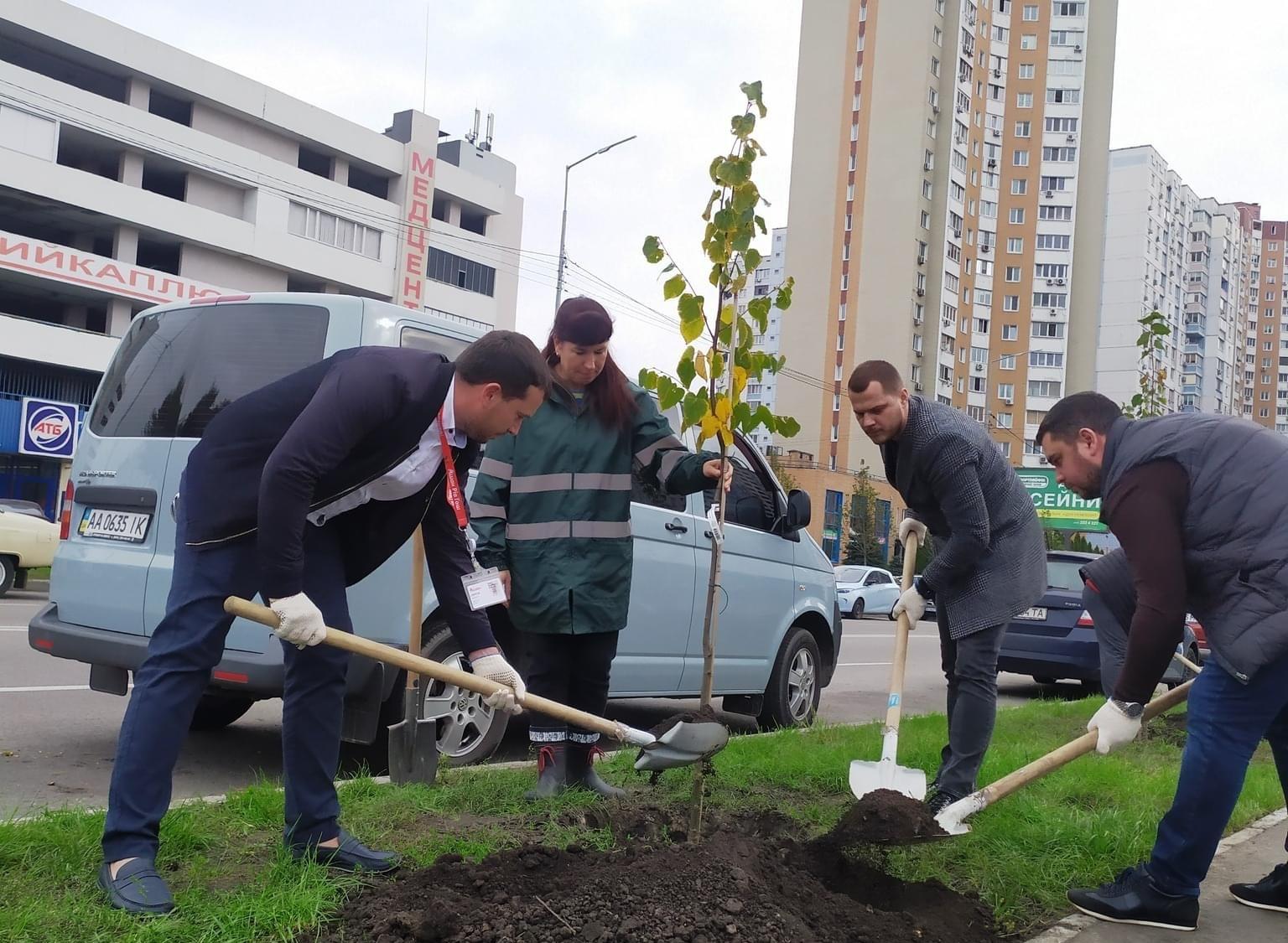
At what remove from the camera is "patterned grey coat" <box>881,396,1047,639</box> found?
14.2ft

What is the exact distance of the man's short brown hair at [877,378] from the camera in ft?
14.0

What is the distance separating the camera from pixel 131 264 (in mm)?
33469

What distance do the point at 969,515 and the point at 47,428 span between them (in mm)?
31255

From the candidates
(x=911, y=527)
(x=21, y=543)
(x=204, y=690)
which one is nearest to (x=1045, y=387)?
(x=21, y=543)

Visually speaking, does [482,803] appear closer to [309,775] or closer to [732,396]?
[309,775]

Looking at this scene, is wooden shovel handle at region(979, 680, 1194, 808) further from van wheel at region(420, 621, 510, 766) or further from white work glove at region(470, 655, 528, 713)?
van wheel at region(420, 621, 510, 766)

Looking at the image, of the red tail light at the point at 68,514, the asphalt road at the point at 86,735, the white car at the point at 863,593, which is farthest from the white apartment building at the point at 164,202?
the red tail light at the point at 68,514

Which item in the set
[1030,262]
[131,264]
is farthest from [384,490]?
[1030,262]

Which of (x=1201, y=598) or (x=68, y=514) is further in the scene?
(x=68, y=514)

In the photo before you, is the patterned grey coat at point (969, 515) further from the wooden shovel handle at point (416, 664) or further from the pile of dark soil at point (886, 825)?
the wooden shovel handle at point (416, 664)

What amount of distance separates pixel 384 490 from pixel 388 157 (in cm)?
4254

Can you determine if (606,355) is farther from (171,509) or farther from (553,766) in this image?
(171,509)

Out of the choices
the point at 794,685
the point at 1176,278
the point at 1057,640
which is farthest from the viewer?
the point at 1176,278

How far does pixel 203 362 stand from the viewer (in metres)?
4.83
